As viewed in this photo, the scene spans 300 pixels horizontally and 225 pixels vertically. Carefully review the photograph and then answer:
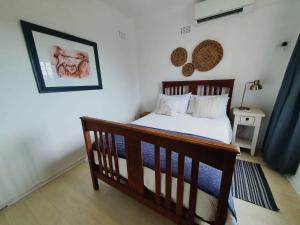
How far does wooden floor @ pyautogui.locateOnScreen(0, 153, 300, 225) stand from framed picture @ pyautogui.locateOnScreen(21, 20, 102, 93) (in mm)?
1279

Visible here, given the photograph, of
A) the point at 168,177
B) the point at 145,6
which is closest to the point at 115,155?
the point at 168,177

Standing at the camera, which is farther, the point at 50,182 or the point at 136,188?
the point at 50,182

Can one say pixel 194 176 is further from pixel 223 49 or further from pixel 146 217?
pixel 223 49

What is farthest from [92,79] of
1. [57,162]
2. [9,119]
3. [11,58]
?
[57,162]

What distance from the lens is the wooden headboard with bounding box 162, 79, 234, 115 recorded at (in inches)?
91.7

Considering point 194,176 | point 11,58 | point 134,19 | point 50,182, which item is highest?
point 134,19

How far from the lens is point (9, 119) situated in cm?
138

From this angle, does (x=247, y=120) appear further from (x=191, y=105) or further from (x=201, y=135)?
(x=201, y=135)

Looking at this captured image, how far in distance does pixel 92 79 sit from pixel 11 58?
0.96 m

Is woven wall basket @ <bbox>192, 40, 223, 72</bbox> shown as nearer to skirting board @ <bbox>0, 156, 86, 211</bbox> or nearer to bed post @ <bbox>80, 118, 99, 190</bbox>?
bed post @ <bbox>80, 118, 99, 190</bbox>

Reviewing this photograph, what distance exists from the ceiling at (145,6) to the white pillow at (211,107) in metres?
1.76

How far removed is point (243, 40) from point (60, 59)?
9.14 feet

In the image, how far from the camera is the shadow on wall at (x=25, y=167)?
1.39m

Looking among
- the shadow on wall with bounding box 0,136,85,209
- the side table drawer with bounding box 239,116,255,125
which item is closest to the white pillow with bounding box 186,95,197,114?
the side table drawer with bounding box 239,116,255,125
